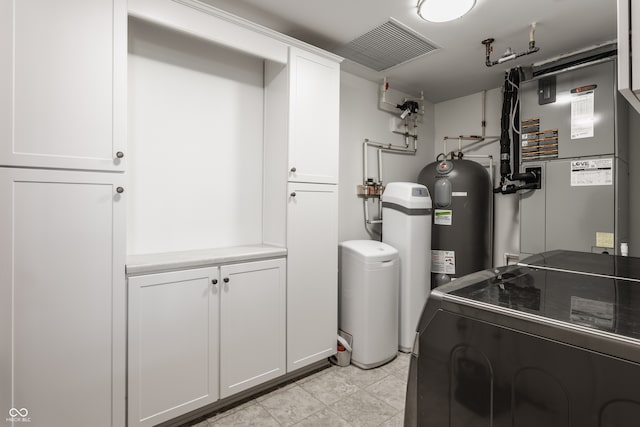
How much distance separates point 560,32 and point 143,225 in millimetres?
3238

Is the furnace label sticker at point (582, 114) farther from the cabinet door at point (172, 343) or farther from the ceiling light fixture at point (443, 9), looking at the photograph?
the cabinet door at point (172, 343)

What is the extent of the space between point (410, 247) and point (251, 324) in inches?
59.2

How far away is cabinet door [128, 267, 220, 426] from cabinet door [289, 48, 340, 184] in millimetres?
987

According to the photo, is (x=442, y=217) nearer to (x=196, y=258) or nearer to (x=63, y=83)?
(x=196, y=258)

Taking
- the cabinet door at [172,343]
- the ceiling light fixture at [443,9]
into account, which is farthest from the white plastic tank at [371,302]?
the ceiling light fixture at [443,9]

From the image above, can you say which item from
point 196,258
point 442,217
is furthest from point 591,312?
point 442,217

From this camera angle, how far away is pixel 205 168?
7.22ft

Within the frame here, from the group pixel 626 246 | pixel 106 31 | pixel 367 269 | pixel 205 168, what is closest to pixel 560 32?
pixel 626 246

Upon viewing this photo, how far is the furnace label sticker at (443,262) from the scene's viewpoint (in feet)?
10.2

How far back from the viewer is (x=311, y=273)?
235cm

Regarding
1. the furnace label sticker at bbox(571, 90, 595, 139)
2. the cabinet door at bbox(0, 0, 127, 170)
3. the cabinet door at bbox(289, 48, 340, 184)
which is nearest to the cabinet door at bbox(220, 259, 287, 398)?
the cabinet door at bbox(289, 48, 340, 184)

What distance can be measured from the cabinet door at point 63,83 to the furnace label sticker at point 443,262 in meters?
2.81

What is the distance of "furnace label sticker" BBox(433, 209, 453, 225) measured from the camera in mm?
3141

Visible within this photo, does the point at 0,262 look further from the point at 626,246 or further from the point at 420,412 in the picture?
the point at 626,246
